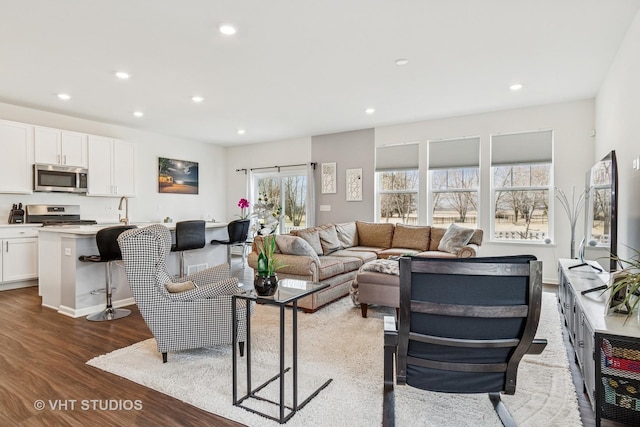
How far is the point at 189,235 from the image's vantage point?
4.54 metres

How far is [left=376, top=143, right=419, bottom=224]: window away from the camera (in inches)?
257

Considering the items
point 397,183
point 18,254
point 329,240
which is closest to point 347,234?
point 329,240

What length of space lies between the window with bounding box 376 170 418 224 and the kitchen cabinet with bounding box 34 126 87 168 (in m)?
5.22

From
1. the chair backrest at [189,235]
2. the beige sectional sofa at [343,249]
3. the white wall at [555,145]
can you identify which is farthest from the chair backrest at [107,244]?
the white wall at [555,145]

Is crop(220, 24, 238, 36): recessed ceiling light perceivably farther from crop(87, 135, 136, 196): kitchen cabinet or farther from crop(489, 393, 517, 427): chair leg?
crop(87, 135, 136, 196): kitchen cabinet

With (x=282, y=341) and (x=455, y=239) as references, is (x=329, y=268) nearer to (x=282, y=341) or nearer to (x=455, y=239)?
(x=455, y=239)

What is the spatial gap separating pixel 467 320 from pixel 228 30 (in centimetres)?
294

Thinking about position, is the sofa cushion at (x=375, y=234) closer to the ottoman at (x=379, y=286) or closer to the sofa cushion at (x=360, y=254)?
→ the sofa cushion at (x=360, y=254)

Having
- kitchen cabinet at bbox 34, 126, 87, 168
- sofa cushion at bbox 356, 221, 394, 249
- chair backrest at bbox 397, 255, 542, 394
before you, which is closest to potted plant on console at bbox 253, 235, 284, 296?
chair backrest at bbox 397, 255, 542, 394

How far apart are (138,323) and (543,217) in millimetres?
5722

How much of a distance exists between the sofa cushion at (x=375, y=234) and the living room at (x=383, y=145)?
0.44 meters

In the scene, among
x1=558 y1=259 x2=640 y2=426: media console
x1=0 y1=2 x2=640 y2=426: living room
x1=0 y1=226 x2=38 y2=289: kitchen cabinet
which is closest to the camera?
x1=558 y1=259 x2=640 y2=426: media console

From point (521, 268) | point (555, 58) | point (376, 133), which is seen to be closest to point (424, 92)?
point (555, 58)

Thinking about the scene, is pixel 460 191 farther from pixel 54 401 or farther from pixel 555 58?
pixel 54 401
